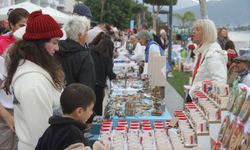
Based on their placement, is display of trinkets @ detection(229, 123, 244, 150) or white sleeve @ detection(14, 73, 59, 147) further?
white sleeve @ detection(14, 73, 59, 147)

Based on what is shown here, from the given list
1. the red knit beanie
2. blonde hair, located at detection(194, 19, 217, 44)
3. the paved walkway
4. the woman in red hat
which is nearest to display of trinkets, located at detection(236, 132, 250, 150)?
the woman in red hat

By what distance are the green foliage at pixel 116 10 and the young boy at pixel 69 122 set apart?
144 feet

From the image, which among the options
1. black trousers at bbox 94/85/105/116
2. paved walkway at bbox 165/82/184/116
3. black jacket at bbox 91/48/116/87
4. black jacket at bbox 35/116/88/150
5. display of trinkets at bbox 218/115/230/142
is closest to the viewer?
black jacket at bbox 35/116/88/150

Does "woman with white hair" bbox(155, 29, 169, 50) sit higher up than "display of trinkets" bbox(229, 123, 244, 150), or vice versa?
"woman with white hair" bbox(155, 29, 169, 50)

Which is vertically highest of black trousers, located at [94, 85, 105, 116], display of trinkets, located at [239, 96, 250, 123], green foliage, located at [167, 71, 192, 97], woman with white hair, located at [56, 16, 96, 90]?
woman with white hair, located at [56, 16, 96, 90]

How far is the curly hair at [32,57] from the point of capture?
8.15 feet

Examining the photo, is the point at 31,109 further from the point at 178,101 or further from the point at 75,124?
the point at 178,101

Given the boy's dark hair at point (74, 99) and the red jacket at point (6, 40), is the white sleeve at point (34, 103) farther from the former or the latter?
the red jacket at point (6, 40)

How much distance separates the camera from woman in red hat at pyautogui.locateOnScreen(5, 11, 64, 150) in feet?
7.70

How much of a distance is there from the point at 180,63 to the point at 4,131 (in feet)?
49.8

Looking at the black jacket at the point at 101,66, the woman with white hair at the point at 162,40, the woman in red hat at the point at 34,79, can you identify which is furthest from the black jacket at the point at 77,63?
the woman with white hair at the point at 162,40

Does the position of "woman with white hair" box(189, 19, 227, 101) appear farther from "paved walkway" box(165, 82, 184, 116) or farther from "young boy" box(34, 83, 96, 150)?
"paved walkway" box(165, 82, 184, 116)

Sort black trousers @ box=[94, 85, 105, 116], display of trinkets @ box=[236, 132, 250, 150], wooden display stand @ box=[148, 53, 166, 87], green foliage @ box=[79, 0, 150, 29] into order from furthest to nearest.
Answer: green foliage @ box=[79, 0, 150, 29], wooden display stand @ box=[148, 53, 166, 87], black trousers @ box=[94, 85, 105, 116], display of trinkets @ box=[236, 132, 250, 150]

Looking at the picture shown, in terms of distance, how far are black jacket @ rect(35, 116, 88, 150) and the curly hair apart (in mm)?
363
